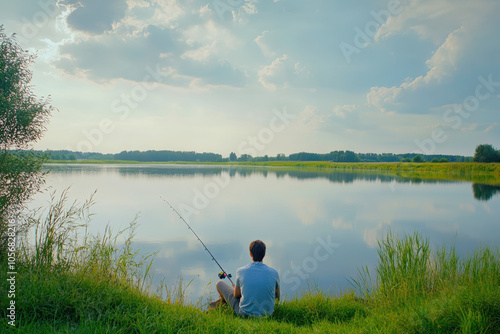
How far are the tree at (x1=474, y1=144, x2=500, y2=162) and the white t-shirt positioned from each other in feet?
198

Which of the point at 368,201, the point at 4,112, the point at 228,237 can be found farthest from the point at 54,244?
the point at 368,201

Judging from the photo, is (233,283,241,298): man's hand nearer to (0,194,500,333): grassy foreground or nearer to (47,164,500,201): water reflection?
(0,194,500,333): grassy foreground

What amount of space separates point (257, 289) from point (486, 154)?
61.6 meters

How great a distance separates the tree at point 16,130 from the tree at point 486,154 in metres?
62.2

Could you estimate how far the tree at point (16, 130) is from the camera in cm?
514

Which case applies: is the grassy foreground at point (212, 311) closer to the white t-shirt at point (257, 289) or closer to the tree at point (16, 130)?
the white t-shirt at point (257, 289)

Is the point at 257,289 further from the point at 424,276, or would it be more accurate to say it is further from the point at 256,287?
the point at 424,276

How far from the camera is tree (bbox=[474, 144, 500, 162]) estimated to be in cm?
4822

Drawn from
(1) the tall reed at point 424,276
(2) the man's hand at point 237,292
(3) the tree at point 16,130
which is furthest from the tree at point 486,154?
(3) the tree at point 16,130

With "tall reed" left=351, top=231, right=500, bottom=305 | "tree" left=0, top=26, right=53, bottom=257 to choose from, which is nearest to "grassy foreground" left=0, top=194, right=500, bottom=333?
"tall reed" left=351, top=231, right=500, bottom=305

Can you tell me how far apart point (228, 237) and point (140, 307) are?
21.3 feet

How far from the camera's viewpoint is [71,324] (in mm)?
2918

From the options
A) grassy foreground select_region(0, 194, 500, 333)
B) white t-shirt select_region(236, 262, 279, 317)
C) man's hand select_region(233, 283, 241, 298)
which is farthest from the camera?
man's hand select_region(233, 283, 241, 298)

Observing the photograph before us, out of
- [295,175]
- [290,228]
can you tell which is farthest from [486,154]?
[290,228]
